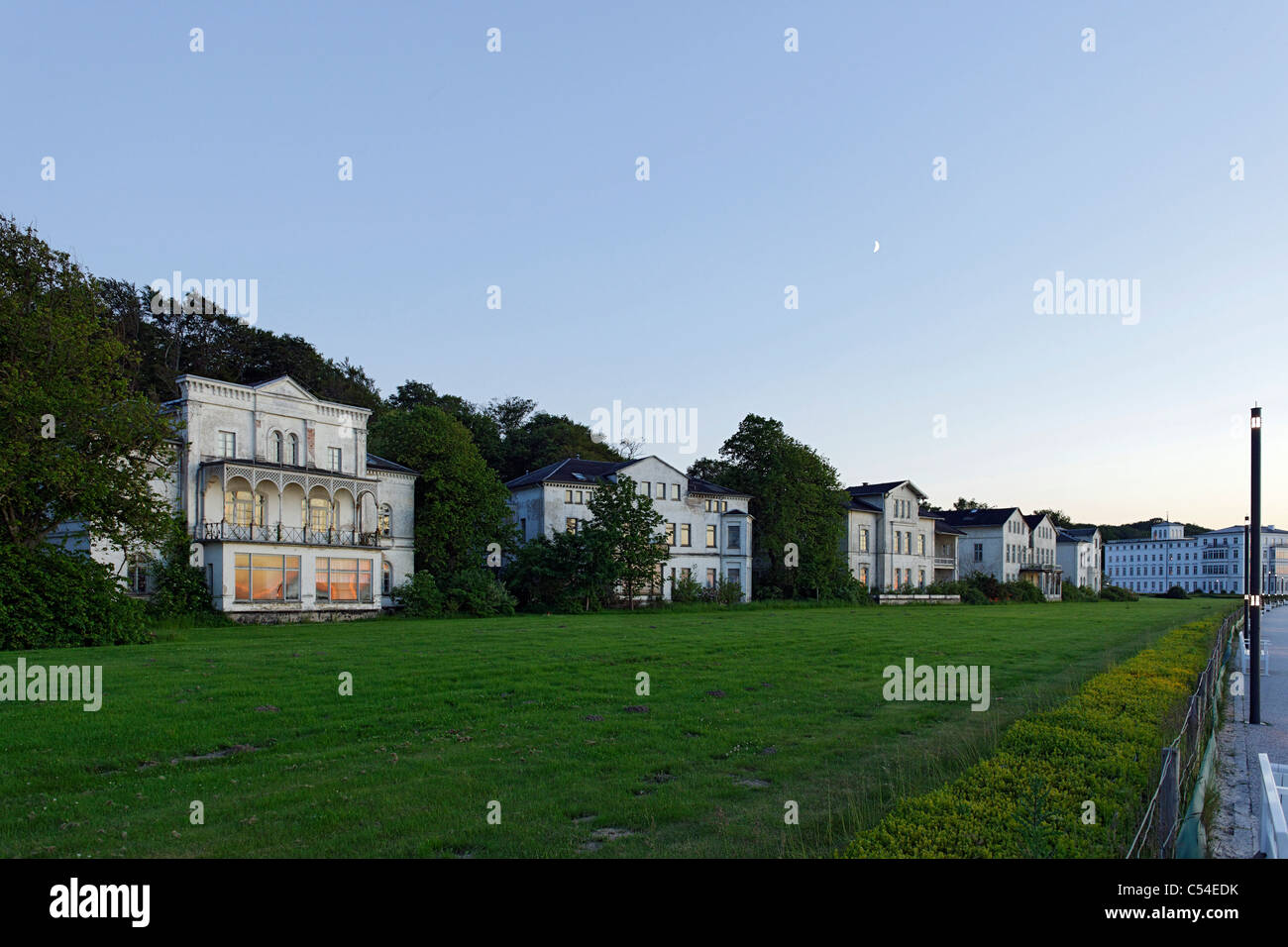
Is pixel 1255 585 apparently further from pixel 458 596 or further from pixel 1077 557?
pixel 1077 557

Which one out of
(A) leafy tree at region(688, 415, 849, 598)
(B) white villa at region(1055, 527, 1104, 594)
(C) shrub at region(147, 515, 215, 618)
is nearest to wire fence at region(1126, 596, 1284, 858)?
(C) shrub at region(147, 515, 215, 618)

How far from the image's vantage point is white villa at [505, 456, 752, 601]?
52938mm

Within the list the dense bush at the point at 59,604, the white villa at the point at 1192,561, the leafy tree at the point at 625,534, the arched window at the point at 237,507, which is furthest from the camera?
the white villa at the point at 1192,561

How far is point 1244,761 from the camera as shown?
13.4 m

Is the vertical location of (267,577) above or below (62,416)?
below

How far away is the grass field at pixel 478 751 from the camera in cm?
806

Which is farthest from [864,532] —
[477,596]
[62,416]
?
[62,416]

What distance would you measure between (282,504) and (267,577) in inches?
183

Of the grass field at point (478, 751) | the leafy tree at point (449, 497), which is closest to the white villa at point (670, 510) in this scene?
the leafy tree at point (449, 497)

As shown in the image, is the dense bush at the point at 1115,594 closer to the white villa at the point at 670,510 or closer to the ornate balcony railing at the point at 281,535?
the white villa at the point at 670,510

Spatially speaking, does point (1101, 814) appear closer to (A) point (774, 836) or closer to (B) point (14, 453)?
(A) point (774, 836)

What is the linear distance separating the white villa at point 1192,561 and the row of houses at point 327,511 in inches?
4438

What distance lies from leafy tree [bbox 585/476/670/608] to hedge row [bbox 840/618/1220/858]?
36.2 m
